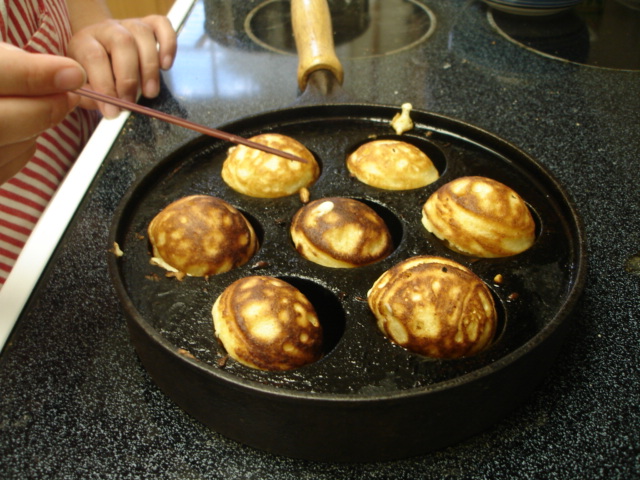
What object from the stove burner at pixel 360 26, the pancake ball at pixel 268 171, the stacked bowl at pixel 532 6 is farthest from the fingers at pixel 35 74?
the stacked bowl at pixel 532 6

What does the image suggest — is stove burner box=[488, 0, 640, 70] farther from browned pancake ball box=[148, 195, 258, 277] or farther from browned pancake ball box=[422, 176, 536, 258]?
browned pancake ball box=[148, 195, 258, 277]

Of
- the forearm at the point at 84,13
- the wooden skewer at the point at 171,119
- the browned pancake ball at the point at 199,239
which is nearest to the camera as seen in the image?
the wooden skewer at the point at 171,119

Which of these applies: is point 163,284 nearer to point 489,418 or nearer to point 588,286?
point 489,418

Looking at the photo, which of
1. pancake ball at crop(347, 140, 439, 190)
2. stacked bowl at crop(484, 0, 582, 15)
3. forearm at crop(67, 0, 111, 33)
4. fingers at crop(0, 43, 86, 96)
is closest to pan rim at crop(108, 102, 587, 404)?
pancake ball at crop(347, 140, 439, 190)

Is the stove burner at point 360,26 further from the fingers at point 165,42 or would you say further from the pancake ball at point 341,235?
the pancake ball at point 341,235

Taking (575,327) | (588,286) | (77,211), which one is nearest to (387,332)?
(575,327)

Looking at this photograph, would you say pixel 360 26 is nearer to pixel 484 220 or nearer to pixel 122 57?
pixel 122 57

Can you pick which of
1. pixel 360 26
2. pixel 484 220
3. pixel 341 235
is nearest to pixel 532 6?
pixel 360 26

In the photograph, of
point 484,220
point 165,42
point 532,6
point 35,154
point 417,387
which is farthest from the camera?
point 532,6
